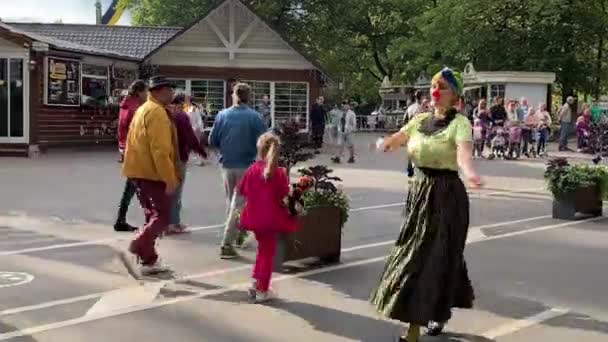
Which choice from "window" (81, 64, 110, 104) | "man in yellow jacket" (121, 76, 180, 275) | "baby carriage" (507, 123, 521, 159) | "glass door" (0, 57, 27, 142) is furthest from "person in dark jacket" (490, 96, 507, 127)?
"man in yellow jacket" (121, 76, 180, 275)

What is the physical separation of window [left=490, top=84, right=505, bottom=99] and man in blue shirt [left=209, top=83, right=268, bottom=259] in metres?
27.5

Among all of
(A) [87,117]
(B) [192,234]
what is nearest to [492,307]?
(B) [192,234]

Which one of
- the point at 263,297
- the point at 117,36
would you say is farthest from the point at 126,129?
the point at 117,36

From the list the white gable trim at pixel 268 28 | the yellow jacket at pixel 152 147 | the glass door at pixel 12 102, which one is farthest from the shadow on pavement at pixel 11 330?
the white gable trim at pixel 268 28

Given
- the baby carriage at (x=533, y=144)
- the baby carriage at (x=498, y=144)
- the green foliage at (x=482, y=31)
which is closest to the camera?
the baby carriage at (x=498, y=144)

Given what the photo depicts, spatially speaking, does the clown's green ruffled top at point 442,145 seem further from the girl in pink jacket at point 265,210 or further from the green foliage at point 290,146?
the green foliage at point 290,146

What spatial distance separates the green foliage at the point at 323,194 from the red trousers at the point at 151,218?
1418mm

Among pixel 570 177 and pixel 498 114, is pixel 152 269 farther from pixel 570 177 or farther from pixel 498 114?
pixel 498 114

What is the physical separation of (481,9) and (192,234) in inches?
1332

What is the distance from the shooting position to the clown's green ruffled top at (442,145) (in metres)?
5.70

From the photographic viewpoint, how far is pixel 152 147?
25.4ft

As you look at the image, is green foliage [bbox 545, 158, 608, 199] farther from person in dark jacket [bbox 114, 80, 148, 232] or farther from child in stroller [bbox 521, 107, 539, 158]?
child in stroller [bbox 521, 107, 539, 158]

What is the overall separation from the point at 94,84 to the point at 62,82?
2109mm

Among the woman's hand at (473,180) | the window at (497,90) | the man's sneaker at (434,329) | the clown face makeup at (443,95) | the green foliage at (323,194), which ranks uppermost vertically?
the window at (497,90)
